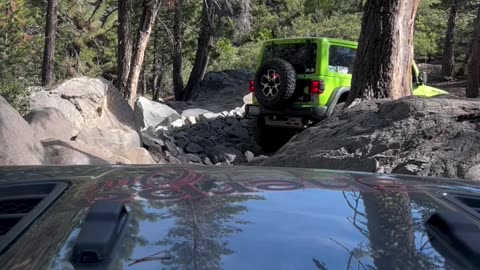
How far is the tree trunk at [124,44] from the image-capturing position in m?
16.5

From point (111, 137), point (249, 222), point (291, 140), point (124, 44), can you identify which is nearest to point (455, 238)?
point (249, 222)

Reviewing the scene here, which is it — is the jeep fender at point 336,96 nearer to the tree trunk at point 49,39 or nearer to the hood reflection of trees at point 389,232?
the hood reflection of trees at point 389,232

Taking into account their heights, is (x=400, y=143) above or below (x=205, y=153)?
above

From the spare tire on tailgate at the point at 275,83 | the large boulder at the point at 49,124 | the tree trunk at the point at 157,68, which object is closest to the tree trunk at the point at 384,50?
the spare tire on tailgate at the point at 275,83

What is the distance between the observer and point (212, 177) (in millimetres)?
2555

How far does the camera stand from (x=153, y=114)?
56.1 feet

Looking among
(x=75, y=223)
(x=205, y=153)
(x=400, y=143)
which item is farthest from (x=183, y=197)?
(x=205, y=153)

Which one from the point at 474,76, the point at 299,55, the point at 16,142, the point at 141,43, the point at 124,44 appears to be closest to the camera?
the point at 16,142

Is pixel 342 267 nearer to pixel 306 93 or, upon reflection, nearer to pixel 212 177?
pixel 212 177

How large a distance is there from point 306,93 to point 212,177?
9.62 metres

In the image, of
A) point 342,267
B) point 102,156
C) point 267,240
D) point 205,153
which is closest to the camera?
point 342,267

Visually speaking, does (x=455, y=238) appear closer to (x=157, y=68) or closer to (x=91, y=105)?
(x=91, y=105)

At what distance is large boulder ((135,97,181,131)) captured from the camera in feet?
54.5

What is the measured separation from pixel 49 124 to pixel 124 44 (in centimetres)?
725
